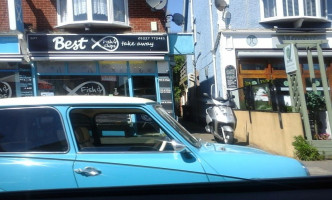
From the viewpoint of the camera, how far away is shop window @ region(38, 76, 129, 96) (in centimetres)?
1230

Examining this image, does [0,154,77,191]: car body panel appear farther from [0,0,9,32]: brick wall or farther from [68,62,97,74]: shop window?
[0,0,9,32]: brick wall

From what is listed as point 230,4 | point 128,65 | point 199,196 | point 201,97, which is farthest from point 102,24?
point 199,196

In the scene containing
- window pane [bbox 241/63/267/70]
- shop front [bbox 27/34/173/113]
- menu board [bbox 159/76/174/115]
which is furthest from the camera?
window pane [bbox 241/63/267/70]

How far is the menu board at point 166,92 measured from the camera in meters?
12.6

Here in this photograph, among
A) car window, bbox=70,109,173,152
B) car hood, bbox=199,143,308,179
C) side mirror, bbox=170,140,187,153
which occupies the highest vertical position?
car window, bbox=70,109,173,152

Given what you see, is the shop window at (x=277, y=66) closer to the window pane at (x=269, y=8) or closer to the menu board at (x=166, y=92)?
the window pane at (x=269, y=8)

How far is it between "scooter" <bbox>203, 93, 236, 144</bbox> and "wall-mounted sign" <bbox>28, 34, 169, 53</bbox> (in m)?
2.73

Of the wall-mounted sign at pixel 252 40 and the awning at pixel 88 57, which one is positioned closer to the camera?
the awning at pixel 88 57

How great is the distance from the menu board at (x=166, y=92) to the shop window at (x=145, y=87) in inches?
10.0

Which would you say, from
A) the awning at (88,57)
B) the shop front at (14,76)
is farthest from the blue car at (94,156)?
the shop front at (14,76)

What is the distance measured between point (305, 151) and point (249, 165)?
5.28m

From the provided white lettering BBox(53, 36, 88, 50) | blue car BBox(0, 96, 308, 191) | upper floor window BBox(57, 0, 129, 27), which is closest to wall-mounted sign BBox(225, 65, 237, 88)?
upper floor window BBox(57, 0, 129, 27)

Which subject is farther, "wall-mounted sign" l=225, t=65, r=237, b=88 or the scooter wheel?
"wall-mounted sign" l=225, t=65, r=237, b=88

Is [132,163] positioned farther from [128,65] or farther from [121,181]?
[128,65]
